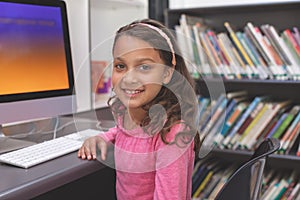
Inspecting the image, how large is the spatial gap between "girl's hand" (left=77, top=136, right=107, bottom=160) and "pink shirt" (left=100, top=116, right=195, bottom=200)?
1.7 inches

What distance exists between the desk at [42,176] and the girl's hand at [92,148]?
0.02m

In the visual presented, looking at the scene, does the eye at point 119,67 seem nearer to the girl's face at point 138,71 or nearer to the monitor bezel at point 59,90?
the girl's face at point 138,71

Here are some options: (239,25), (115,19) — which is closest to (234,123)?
Answer: (239,25)

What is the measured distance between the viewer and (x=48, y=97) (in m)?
1.38

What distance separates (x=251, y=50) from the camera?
204 centimetres

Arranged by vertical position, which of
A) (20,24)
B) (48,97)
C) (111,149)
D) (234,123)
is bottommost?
(234,123)

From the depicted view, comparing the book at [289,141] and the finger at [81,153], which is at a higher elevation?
the finger at [81,153]

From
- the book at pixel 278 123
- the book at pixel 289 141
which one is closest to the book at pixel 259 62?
the book at pixel 278 123

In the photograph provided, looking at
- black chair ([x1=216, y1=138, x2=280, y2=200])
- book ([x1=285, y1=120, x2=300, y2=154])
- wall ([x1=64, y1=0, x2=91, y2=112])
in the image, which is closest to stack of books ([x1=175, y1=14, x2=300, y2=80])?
book ([x1=285, y1=120, x2=300, y2=154])

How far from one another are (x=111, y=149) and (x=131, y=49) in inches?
14.4

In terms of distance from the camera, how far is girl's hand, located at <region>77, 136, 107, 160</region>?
3.58 feet

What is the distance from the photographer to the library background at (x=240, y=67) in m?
1.97

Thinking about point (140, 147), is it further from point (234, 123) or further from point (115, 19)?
point (115, 19)

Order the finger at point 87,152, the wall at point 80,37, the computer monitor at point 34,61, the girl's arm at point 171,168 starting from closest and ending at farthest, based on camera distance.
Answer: the girl's arm at point 171,168, the finger at point 87,152, the computer monitor at point 34,61, the wall at point 80,37
